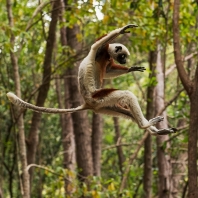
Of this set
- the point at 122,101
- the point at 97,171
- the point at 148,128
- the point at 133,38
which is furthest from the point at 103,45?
the point at 97,171

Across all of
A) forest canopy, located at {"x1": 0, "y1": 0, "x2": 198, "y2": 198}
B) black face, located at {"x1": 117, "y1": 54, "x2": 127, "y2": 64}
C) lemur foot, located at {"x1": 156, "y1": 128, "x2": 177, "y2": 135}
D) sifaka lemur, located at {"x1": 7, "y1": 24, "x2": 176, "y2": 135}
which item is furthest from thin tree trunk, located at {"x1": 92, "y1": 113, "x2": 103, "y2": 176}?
lemur foot, located at {"x1": 156, "y1": 128, "x2": 177, "y2": 135}

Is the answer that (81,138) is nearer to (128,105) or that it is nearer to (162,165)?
(162,165)

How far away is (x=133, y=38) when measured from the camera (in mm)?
7762

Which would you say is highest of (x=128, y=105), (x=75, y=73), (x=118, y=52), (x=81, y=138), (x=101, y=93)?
(x=75, y=73)

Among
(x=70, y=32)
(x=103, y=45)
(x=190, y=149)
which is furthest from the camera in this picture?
(x=70, y=32)

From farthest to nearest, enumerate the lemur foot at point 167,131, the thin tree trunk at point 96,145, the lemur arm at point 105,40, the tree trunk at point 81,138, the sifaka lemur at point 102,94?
the thin tree trunk at point 96,145 < the tree trunk at point 81,138 < the sifaka lemur at point 102,94 < the lemur foot at point 167,131 < the lemur arm at point 105,40

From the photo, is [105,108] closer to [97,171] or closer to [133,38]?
[133,38]

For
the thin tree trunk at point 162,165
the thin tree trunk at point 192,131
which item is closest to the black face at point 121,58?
the thin tree trunk at point 192,131

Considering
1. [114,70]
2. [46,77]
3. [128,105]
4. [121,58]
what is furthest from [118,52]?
[46,77]

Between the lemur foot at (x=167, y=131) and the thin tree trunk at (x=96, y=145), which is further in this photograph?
the thin tree trunk at (x=96, y=145)

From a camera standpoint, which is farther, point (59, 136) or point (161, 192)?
point (59, 136)

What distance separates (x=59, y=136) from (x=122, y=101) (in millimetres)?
11433

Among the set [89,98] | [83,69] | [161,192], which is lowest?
[161,192]

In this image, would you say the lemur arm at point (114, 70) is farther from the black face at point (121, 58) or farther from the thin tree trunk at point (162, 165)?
the thin tree trunk at point (162, 165)
